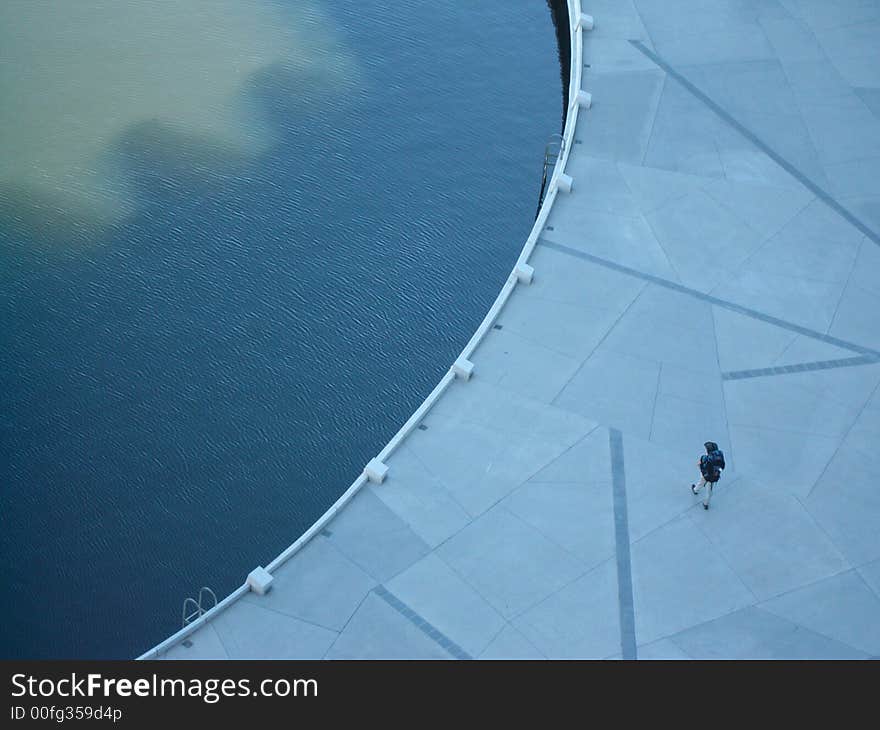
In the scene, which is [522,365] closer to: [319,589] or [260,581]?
[319,589]

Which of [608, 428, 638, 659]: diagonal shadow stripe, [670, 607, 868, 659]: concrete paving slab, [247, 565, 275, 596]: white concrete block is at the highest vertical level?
[247, 565, 275, 596]: white concrete block

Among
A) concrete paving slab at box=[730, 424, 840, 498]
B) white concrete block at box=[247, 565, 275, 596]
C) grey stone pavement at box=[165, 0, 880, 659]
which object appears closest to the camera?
grey stone pavement at box=[165, 0, 880, 659]

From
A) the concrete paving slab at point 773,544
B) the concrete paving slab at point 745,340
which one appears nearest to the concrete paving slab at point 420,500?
the concrete paving slab at point 773,544

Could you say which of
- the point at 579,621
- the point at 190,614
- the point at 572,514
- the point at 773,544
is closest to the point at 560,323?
the point at 572,514

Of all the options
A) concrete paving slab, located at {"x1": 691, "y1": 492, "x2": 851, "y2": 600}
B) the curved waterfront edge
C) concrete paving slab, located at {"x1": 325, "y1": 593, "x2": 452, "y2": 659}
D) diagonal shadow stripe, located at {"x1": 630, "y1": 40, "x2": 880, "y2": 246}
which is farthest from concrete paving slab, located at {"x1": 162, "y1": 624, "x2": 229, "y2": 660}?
diagonal shadow stripe, located at {"x1": 630, "y1": 40, "x2": 880, "y2": 246}

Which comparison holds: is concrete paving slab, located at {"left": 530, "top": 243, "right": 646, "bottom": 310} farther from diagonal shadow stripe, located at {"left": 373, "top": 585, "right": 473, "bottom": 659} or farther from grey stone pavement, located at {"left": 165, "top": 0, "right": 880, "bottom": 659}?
diagonal shadow stripe, located at {"left": 373, "top": 585, "right": 473, "bottom": 659}
